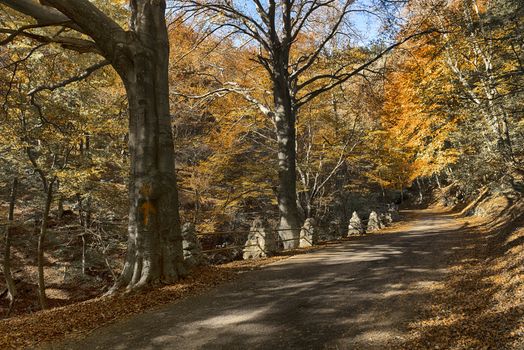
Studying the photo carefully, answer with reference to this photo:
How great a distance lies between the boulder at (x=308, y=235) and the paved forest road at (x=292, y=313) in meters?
5.38

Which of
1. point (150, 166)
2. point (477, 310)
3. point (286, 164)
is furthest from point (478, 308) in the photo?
point (286, 164)

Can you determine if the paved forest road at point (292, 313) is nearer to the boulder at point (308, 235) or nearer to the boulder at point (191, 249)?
the boulder at point (191, 249)

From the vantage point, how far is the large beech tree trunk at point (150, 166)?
23.2 feet

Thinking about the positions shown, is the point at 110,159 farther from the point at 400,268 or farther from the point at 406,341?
the point at 406,341

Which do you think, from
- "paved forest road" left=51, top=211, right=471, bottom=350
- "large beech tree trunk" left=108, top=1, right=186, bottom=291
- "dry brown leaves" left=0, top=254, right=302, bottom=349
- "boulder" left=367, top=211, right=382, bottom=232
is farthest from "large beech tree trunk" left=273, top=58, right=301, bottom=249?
"boulder" left=367, top=211, right=382, bottom=232

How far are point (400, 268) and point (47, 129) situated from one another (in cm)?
1181

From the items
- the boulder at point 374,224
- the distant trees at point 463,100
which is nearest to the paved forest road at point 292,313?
the distant trees at point 463,100

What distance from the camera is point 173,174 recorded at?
782 centimetres

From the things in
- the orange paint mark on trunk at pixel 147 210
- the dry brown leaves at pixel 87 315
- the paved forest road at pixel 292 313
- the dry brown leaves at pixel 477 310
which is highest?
the orange paint mark on trunk at pixel 147 210

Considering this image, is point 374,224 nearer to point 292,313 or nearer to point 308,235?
point 308,235

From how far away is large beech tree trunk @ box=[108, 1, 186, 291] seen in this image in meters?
7.08

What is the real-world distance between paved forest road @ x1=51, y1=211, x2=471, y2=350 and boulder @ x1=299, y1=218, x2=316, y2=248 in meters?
5.38

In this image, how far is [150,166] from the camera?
7383 millimetres

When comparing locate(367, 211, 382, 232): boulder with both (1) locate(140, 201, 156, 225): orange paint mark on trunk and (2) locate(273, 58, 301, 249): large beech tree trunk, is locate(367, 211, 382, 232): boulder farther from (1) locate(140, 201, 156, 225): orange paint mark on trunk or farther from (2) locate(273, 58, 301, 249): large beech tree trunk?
(1) locate(140, 201, 156, 225): orange paint mark on trunk
